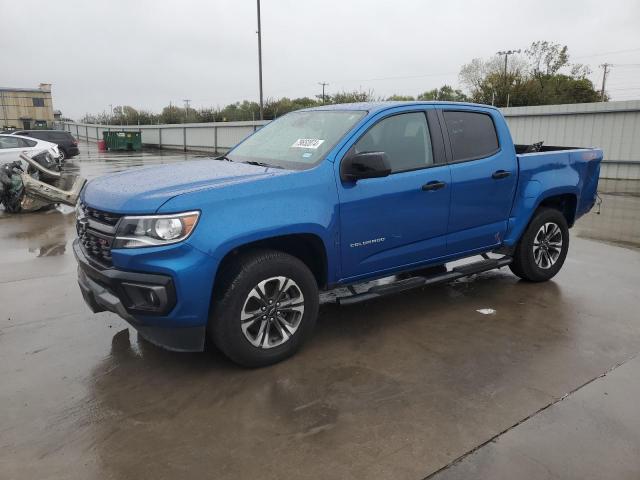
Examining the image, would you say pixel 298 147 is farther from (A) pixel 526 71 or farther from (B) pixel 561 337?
(A) pixel 526 71

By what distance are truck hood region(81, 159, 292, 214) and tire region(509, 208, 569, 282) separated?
2.87 meters

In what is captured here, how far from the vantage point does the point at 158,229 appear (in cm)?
312

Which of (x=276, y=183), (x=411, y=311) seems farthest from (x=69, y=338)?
(x=411, y=311)

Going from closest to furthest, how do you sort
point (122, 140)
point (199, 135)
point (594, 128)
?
point (594, 128), point (199, 135), point (122, 140)

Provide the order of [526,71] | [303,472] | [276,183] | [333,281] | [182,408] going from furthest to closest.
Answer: [526,71], [333,281], [276,183], [182,408], [303,472]

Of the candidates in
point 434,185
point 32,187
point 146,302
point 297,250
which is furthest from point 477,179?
point 32,187

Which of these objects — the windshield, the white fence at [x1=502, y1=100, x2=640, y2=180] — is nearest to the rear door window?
the white fence at [x1=502, y1=100, x2=640, y2=180]

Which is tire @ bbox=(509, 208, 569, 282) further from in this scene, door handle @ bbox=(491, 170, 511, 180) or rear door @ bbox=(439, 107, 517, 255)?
door handle @ bbox=(491, 170, 511, 180)

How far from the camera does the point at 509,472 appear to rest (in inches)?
101

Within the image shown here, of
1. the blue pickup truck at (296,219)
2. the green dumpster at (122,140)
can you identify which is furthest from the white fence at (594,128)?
the green dumpster at (122,140)

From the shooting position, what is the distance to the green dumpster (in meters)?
33.3

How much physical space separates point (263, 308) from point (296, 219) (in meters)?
0.64

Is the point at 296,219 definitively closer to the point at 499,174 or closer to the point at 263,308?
the point at 263,308

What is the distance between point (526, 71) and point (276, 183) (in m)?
58.8
